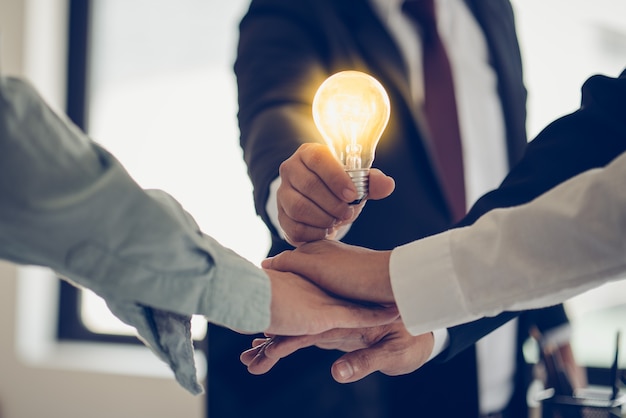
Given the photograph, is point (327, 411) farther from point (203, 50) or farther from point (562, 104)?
point (203, 50)

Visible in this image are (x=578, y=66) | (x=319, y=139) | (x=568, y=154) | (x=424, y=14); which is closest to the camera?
(x=568, y=154)

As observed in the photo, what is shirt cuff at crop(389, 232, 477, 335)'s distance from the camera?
57cm

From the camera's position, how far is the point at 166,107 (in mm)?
1757

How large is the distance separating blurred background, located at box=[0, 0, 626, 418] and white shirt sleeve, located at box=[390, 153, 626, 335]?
1035 mm

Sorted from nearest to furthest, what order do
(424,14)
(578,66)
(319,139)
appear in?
(319,139) < (424,14) < (578,66)

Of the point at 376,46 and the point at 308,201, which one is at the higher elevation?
the point at 376,46

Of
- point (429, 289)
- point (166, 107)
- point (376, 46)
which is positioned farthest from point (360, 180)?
point (166, 107)

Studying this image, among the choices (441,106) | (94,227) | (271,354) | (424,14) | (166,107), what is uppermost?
(166,107)

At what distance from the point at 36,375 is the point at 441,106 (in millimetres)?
1408

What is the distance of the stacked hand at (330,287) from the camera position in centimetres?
59

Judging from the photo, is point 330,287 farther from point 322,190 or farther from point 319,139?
point 319,139

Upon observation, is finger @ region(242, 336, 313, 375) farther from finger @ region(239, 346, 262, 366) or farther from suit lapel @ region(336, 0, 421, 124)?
suit lapel @ region(336, 0, 421, 124)

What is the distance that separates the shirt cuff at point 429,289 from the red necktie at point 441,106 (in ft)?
1.00

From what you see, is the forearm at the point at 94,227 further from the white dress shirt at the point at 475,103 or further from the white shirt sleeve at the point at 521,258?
the white dress shirt at the point at 475,103
